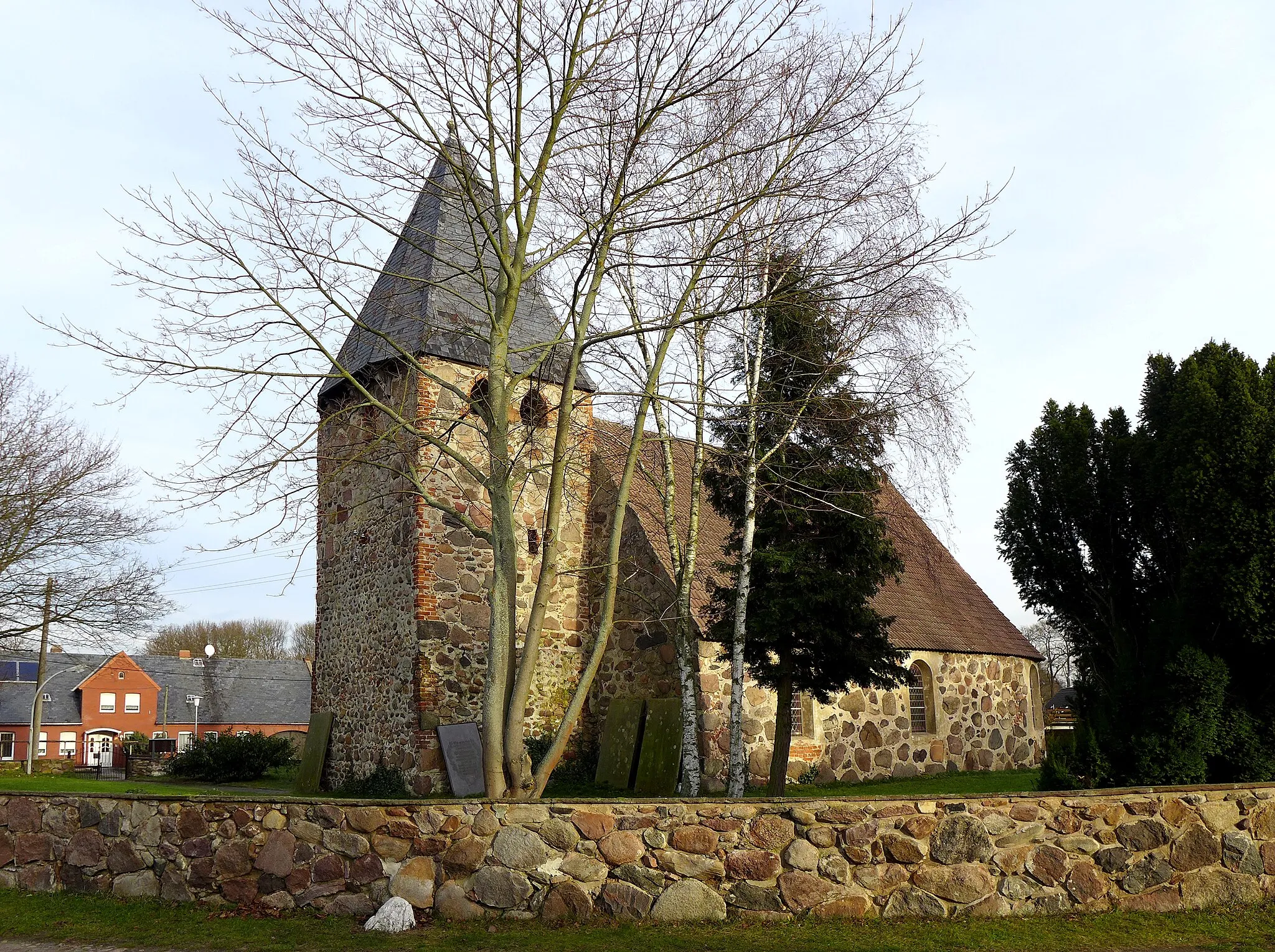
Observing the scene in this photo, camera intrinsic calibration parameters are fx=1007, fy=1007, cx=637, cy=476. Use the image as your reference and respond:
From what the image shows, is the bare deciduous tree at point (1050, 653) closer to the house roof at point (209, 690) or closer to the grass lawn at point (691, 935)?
the house roof at point (209, 690)

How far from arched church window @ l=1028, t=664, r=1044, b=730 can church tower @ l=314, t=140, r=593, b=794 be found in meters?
10.8

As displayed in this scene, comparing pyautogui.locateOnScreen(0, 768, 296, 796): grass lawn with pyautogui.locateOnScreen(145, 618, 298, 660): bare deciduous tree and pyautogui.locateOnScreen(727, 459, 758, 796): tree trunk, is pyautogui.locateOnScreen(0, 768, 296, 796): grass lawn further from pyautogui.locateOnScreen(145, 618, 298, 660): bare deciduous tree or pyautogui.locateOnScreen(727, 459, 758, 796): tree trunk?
pyautogui.locateOnScreen(145, 618, 298, 660): bare deciduous tree

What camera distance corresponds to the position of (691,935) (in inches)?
246

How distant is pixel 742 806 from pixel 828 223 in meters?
5.83

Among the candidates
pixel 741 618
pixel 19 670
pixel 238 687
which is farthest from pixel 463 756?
pixel 19 670

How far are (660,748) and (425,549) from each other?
4.35m

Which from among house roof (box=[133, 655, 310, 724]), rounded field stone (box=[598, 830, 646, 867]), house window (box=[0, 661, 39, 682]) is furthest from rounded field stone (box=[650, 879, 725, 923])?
house window (box=[0, 661, 39, 682])

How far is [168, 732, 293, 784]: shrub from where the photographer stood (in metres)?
19.2

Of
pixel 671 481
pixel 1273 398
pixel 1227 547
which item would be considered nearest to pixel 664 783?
pixel 671 481

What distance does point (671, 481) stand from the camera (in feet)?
36.8

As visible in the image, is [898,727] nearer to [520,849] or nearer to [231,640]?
[520,849]

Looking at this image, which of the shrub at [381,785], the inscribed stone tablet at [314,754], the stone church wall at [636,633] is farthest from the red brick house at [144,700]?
the stone church wall at [636,633]

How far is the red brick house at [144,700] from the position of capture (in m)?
47.5

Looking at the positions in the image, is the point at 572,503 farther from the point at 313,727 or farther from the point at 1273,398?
the point at 1273,398
